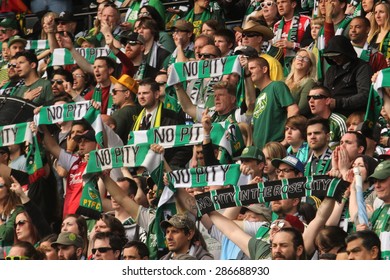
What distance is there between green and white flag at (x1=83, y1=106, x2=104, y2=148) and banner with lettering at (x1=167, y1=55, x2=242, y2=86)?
76cm

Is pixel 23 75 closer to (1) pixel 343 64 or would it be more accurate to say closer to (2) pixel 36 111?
(2) pixel 36 111

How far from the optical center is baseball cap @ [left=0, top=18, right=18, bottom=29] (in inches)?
827

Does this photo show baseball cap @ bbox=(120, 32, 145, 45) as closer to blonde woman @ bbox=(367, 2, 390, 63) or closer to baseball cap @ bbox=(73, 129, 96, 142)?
baseball cap @ bbox=(73, 129, 96, 142)

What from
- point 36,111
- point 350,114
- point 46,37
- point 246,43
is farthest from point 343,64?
point 46,37

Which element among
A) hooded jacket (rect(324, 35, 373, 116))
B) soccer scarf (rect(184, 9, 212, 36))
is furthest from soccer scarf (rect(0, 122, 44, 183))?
soccer scarf (rect(184, 9, 212, 36))

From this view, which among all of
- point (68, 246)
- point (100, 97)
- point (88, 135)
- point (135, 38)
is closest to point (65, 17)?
point (135, 38)

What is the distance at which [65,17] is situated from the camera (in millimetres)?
20297

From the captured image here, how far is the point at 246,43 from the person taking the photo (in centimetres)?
1698

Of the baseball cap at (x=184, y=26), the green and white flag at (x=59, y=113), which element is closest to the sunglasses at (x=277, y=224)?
the green and white flag at (x=59, y=113)

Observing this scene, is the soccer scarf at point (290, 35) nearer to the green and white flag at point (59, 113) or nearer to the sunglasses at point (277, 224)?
the green and white flag at point (59, 113)

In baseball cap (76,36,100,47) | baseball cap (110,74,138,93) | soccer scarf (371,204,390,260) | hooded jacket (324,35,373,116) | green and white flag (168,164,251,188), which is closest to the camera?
soccer scarf (371,204,390,260)

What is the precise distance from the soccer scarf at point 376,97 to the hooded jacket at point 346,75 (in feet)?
1.84

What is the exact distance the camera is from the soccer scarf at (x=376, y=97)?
14305 millimetres

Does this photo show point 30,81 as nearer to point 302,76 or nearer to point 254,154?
point 302,76
